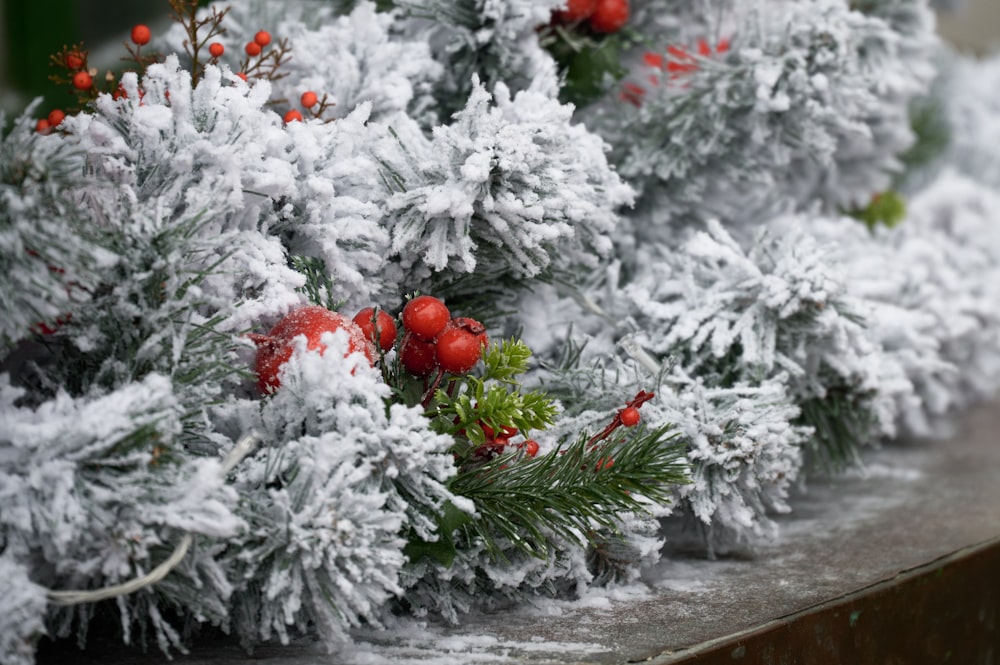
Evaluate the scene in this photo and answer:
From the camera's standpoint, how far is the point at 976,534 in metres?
0.94

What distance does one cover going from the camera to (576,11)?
3.18ft

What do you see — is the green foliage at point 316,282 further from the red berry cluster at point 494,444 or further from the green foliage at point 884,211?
the green foliage at point 884,211

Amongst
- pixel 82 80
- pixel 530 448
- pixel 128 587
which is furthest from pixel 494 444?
pixel 82 80

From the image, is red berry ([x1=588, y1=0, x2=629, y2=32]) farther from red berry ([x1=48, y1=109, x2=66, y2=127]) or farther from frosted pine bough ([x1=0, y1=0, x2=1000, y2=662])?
red berry ([x1=48, y1=109, x2=66, y2=127])

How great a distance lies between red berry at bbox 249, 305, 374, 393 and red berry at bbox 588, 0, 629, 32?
442 millimetres

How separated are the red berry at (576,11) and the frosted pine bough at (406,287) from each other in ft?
0.22

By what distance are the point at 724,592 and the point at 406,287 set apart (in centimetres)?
33

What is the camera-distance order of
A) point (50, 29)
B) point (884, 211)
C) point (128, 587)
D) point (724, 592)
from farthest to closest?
point (50, 29)
point (884, 211)
point (724, 592)
point (128, 587)

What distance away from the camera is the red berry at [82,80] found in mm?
724

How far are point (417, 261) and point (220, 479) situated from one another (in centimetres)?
25

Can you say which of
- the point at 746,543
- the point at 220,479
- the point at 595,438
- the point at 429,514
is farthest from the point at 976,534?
the point at 220,479

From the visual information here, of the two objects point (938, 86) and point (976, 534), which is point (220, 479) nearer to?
point (976, 534)

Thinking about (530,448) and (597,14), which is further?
(597,14)

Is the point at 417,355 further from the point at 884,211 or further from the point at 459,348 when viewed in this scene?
the point at 884,211
